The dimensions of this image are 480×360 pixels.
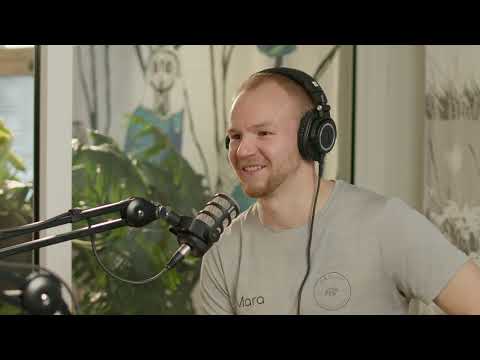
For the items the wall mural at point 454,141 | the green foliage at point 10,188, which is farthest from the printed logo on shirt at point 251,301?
the wall mural at point 454,141

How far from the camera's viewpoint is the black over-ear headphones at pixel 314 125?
1.52m

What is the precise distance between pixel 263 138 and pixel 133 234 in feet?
3.59

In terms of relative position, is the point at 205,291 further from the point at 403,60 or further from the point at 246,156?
the point at 403,60

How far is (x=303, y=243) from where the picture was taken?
1549mm

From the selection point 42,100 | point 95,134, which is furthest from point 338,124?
point 42,100

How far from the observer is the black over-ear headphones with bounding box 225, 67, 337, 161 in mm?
1518

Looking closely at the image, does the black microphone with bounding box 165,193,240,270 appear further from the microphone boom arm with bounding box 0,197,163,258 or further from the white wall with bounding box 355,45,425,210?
the white wall with bounding box 355,45,425,210

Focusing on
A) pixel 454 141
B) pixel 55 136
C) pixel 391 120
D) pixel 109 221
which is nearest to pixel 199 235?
pixel 109 221

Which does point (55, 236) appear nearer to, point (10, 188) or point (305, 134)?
point (305, 134)

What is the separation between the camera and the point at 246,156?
1.55m

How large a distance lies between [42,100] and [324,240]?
3.81 feet

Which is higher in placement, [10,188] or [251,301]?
[10,188]

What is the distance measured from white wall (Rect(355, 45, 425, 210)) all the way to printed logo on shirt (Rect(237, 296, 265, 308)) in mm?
1357
